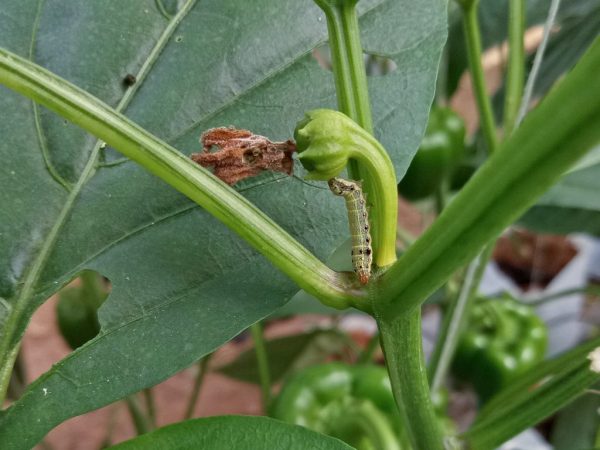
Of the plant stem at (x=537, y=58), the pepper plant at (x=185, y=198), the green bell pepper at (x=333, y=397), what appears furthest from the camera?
the green bell pepper at (x=333, y=397)

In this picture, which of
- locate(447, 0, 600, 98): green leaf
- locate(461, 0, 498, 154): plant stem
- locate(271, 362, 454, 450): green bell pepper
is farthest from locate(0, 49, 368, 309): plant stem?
locate(447, 0, 600, 98): green leaf

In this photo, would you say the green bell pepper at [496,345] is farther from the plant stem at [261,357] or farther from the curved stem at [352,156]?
the curved stem at [352,156]

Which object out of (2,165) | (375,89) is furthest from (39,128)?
(375,89)

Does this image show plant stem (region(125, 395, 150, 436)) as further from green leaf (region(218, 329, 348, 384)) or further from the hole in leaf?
green leaf (region(218, 329, 348, 384))

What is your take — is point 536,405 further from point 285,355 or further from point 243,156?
point 285,355

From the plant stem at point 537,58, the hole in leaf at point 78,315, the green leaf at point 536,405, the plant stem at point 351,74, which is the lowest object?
the green leaf at point 536,405

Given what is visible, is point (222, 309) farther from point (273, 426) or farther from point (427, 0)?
point (427, 0)

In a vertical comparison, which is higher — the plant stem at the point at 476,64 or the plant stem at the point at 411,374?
the plant stem at the point at 476,64

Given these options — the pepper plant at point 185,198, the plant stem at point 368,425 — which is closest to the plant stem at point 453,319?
the plant stem at point 368,425
